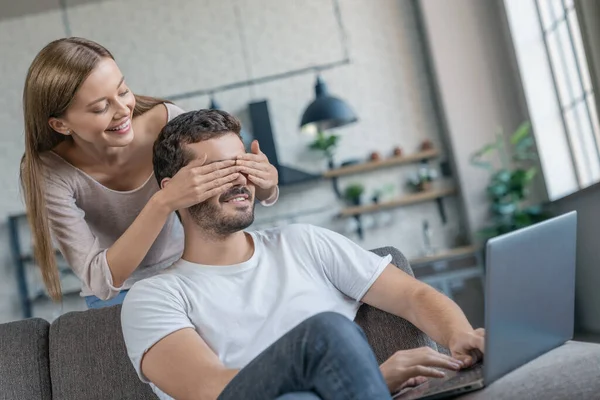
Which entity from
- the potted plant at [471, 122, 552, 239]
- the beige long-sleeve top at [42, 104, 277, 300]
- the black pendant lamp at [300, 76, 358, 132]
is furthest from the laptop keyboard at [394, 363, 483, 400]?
the potted plant at [471, 122, 552, 239]

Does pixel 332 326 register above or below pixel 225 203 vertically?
below

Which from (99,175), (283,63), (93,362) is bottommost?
(93,362)

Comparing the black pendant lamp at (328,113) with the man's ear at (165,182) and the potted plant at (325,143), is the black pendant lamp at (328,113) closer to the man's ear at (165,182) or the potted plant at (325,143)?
the potted plant at (325,143)

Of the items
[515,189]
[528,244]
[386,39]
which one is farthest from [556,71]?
[528,244]

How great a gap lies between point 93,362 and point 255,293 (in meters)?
0.45

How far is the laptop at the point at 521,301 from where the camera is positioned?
4.60 ft

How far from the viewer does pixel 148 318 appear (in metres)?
1.83

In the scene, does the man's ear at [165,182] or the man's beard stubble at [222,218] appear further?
the man's ear at [165,182]

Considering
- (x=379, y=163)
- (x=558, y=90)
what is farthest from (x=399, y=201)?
(x=558, y=90)

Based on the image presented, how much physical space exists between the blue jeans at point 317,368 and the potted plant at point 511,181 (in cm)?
471

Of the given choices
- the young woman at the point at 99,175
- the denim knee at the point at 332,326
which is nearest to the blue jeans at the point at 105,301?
the young woman at the point at 99,175

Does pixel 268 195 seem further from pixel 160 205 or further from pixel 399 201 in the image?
pixel 399 201

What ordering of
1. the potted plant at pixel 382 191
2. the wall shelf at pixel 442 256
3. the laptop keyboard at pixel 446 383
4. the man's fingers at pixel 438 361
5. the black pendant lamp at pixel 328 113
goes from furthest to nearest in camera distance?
1. the potted plant at pixel 382 191
2. the wall shelf at pixel 442 256
3. the black pendant lamp at pixel 328 113
4. the man's fingers at pixel 438 361
5. the laptop keyboard at pixel 446 383

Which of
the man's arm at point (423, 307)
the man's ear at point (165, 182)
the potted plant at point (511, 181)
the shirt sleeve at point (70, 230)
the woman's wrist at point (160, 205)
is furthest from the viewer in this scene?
the potted plant at point (511, 181)
